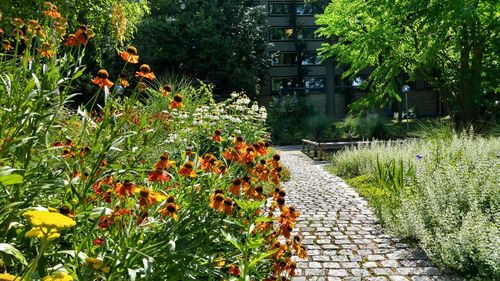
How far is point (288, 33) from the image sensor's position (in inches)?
1396

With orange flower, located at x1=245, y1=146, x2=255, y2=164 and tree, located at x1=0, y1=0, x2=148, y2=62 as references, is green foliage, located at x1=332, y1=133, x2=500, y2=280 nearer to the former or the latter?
orange flower, located at x1=245, y1=146, x2=255, y2=164

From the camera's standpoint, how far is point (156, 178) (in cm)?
204

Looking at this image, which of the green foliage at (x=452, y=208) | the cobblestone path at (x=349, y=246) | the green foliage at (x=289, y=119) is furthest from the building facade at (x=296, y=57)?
the green foliage at (x=452, y=208)

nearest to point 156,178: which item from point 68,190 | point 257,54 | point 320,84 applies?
point 68,190

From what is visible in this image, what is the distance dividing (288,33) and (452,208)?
108 feet

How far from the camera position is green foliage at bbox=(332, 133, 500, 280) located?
337 cm

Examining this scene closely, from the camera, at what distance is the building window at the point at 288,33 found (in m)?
35.1

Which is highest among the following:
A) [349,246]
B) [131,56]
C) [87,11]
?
[87,11]

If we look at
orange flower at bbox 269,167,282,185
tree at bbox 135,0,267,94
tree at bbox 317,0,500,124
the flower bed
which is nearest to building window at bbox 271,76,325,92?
tree at bbox 135,0,267,94

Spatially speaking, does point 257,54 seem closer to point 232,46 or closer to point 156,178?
point 232,46

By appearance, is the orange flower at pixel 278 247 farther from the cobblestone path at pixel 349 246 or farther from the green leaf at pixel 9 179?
the green leaf at pixel 9 179

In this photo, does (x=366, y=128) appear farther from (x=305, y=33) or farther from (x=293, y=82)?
(x=305, y=33)

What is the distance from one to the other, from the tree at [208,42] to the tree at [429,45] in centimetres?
1075

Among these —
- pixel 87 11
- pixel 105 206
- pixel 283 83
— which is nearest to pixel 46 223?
pixel 105 206
